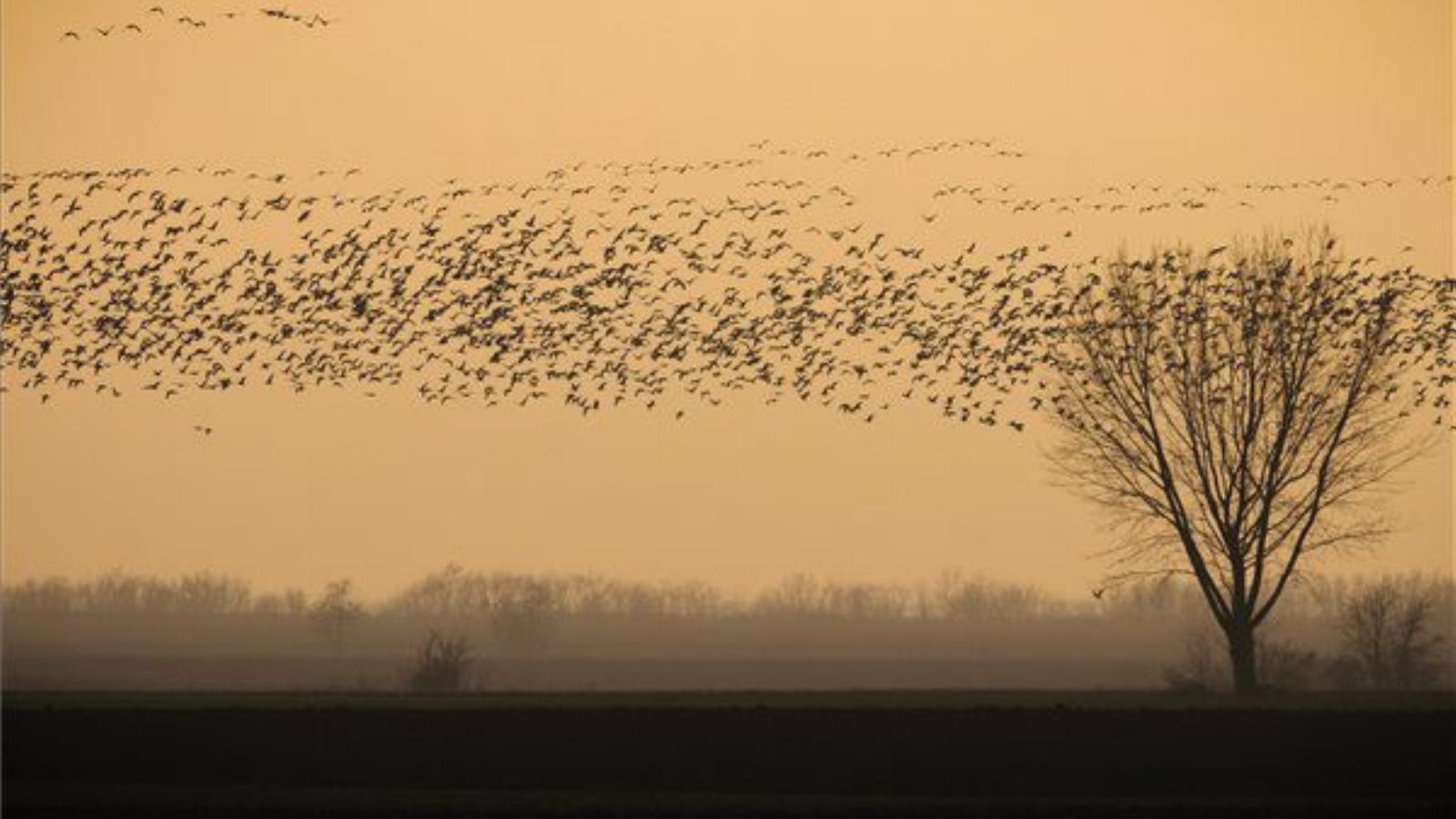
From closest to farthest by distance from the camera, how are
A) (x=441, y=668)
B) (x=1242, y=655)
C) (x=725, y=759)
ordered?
(x=725, y=759), (x=1242, y=655), (x=441, y=668)

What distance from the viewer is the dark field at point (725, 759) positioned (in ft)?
123

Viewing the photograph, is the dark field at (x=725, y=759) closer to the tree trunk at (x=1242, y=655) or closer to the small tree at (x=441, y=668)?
the tree trunk at (x=1242, y=655)

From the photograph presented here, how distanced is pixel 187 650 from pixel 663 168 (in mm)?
98831

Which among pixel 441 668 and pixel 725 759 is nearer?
pixel 725 759

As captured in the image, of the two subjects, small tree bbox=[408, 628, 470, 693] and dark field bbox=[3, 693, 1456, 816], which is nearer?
dark field bbox=[3, 693, 1456, 816]

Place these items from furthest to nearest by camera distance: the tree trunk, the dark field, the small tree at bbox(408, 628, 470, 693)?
the small tree at bbox(408, 628, 470, 693) → the tree trunk → the dark field

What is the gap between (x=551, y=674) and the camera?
106 metres

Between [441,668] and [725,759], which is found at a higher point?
[441,668]

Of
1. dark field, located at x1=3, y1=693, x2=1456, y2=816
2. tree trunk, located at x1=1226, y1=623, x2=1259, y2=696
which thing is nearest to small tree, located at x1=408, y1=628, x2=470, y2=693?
dark field, located at x1=3, y1=693, x2=1456, y2=816

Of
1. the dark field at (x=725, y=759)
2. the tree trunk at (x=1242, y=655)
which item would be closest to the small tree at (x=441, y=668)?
the dark field at (x=725, y=759)

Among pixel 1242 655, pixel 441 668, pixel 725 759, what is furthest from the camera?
pixel 441 668

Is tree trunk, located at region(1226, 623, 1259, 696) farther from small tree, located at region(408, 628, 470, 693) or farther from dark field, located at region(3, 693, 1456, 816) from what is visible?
small tree, located at region(408, 628, 470, 693)

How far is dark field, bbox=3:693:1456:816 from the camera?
123 ft

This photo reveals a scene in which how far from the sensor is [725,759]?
42469mm
